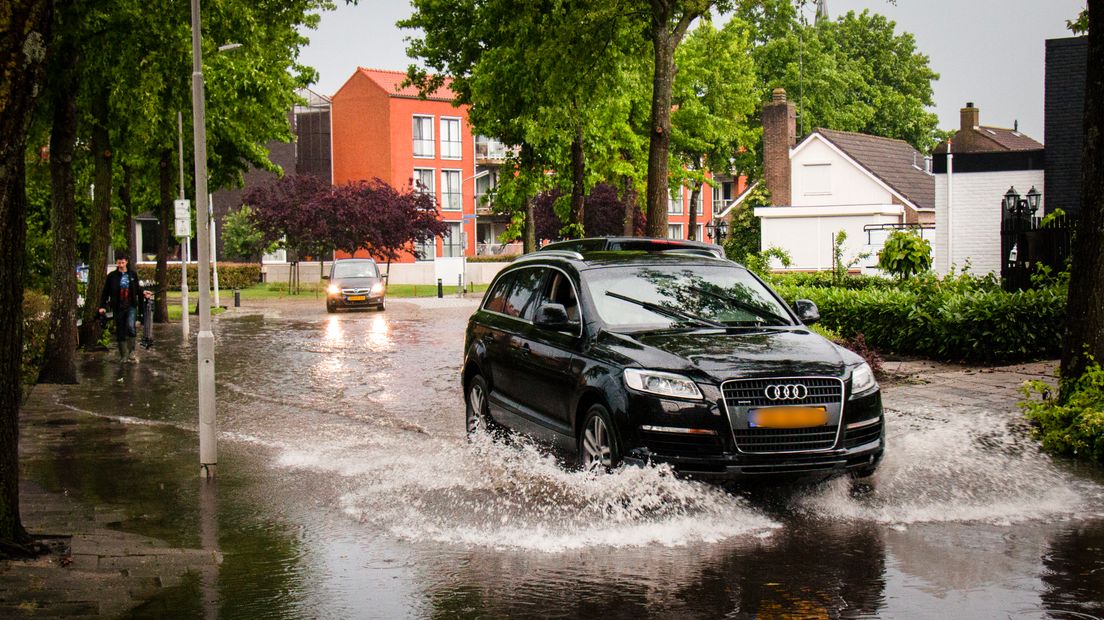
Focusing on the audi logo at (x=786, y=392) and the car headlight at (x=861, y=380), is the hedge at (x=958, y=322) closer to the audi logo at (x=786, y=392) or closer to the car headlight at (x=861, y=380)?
the car headlight at (x=861, y=380)

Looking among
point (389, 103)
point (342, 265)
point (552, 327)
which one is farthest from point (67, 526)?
point (389, 103)

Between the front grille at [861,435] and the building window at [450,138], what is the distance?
70459 millimetres

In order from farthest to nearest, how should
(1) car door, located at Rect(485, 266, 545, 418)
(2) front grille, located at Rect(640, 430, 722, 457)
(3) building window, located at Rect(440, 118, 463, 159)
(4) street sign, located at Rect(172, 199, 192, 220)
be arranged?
(3) building window, located at Rect(440, 118, 463, 159), (4) street sign, located at Rect(172, 199, 192, 220), (1) car door, located at Rect(485, 266, 545, 418), (2) front grille, located at Rect(640, 430, 722, 457)

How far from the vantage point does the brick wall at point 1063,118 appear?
28031 mm

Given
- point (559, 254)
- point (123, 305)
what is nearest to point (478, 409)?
point (559, 254)

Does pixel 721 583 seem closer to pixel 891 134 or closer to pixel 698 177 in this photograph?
pixel 698 177

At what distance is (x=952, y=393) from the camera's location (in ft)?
45.7

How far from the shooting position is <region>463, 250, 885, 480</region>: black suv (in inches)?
293

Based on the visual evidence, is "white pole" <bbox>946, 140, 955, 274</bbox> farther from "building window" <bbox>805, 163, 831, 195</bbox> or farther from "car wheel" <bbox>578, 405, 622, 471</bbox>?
"car wheel" <bbox>578, 405, 622, 471</bbox>

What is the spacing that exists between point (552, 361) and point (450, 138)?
69.8 m

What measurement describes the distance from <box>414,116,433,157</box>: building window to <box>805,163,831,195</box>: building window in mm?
29821

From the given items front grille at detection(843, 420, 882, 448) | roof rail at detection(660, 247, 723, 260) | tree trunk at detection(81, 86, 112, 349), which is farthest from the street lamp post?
tree trunk at detection(81, 86, 112, 349)

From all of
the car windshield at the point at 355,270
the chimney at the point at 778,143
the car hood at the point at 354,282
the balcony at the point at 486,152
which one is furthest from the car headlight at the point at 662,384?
the balcony at the point at 486,152

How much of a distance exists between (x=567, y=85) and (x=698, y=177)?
2854 cm
